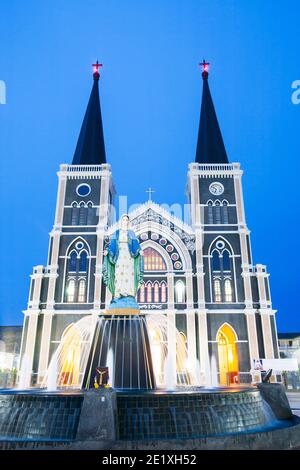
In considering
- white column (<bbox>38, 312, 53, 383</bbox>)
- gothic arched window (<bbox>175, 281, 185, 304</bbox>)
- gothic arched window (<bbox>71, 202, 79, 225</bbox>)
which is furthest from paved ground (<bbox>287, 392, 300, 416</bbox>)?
gothic arched window (<bbox>71, 202, 79, 225</bbox>)

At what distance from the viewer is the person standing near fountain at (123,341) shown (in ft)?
30.8

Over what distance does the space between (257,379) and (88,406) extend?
87.1 feet

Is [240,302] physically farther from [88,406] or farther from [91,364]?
[88,406]

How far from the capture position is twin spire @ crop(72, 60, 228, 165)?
38531mm

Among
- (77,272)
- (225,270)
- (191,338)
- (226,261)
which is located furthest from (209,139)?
(191,338)

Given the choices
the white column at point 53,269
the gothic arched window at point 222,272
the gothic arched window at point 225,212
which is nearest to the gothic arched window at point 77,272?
the white column at point 53,269

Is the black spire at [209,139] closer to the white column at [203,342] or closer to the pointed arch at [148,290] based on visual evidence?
the pointed arch at [148,290]

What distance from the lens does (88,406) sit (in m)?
6.16

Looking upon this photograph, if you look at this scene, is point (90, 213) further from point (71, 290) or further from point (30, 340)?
point (30, 340)

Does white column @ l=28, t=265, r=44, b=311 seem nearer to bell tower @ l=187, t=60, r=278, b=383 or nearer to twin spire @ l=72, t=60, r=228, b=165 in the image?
twin spire @ l=72, t=60, r=228, b=165

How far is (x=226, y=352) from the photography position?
1261 inches

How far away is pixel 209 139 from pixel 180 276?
1629 centimetres

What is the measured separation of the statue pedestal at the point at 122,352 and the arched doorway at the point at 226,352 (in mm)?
22828

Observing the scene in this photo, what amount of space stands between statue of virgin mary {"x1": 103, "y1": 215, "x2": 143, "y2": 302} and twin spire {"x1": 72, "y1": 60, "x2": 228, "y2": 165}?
28040mm
